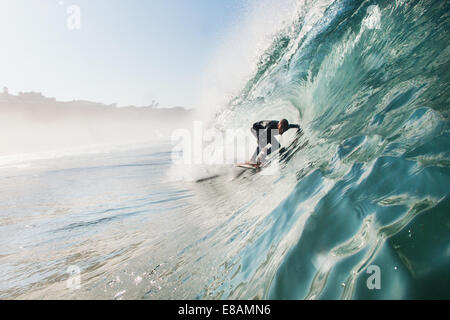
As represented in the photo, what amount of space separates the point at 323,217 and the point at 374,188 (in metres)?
0.52

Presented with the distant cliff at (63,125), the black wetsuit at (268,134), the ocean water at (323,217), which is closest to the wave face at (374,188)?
the ocean water at (323,217)

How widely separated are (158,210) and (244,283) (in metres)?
3.28

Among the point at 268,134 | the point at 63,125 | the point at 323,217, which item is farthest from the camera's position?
the point at 63,125

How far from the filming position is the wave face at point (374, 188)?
56.8 inches

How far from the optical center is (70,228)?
176 inches

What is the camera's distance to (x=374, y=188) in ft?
7.14

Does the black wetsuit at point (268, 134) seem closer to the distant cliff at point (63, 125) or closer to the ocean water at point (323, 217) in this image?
the ocean water at point (323, 217)

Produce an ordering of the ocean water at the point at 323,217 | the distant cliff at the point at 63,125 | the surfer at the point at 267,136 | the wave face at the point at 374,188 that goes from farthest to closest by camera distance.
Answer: the distant cliff at the point at 63,125
the surfer at the point at 267,136
the ocean water at the point at 323,217
the wave face at the point at 374,188

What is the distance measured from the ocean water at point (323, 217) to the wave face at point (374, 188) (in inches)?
0.4

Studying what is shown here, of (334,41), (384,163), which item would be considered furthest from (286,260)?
(334,41)

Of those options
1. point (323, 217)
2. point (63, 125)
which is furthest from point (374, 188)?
point (63, 125)

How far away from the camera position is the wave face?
4.73 ft

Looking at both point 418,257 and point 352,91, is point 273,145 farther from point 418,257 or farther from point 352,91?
point 418,257

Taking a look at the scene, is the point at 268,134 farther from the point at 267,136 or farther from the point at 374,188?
the point at 374,188
